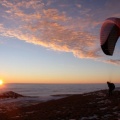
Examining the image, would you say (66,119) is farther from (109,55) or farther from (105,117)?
(109,55)

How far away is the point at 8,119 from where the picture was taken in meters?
18.5

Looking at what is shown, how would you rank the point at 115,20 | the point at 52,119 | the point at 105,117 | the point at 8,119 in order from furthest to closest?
the point at 8,119
the point at 52,119
the point at 105,117
the point at 115,20

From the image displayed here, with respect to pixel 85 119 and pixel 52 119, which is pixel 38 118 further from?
pixel 85 119

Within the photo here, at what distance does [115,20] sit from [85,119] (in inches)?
250

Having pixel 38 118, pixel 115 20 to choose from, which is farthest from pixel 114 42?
pixel 38 118

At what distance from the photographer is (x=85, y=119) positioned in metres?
15.1

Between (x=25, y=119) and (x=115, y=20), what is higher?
(x=115, y=20)

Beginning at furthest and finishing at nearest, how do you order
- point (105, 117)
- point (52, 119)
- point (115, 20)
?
point (52, 119) < point (105, 117) < point (115, 20)

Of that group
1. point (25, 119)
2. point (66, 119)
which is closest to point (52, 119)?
point (66, 119)

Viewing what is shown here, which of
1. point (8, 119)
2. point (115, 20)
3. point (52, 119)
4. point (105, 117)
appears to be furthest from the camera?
point (8, 119)

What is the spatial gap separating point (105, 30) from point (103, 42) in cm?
82

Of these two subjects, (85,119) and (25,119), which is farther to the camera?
(25,119)

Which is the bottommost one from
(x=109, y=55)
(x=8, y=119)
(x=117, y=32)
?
(x=8, y=119)

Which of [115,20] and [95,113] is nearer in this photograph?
[115,20]
